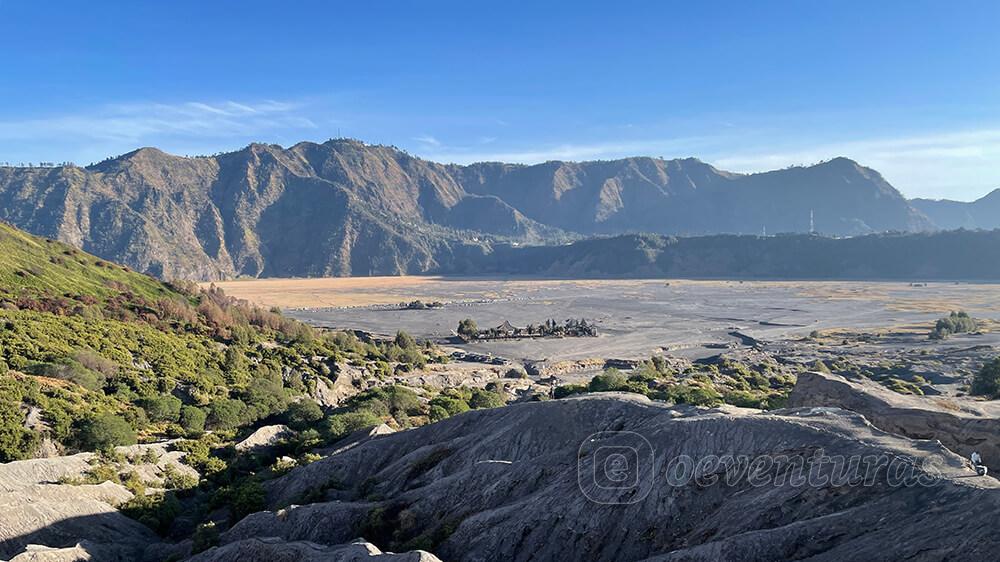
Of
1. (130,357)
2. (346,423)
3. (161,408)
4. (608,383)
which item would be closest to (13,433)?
(161,408)

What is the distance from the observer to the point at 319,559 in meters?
15.9

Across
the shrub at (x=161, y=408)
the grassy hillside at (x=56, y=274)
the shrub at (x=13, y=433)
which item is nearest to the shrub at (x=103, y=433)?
the shrub at (x=13, y=433)

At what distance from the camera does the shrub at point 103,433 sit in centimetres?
3069

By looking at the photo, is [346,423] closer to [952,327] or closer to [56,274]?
[56,274]

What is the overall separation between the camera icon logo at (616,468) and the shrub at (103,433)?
84.0 feet

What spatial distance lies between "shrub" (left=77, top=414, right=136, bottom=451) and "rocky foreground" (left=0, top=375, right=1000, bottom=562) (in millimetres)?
4072

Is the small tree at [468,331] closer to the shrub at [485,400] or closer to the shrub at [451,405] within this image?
the shrub at [485,400]

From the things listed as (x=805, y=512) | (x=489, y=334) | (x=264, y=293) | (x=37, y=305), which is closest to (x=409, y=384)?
(x=37, y=305)

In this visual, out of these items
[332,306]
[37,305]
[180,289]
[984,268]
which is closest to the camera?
[37,305]

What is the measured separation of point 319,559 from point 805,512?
A: 12.1 meters

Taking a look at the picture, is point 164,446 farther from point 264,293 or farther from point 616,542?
point 264,293

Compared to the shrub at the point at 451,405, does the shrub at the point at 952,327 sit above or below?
above

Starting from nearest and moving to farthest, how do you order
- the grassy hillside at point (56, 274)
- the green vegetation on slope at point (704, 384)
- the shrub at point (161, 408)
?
the shrub at point (161, 408), the green vegetation on slope at point (704, 384), the grassy hillside at point (56, 274)

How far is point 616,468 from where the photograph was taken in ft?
57.9
